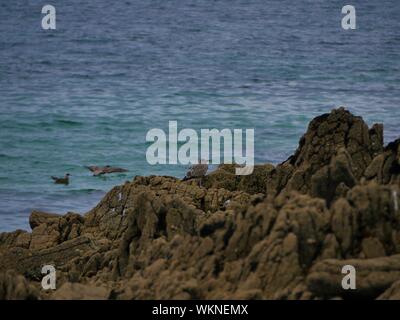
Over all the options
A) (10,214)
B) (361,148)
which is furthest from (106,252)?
(10,214)

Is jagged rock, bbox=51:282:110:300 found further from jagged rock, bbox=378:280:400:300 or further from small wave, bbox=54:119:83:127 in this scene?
small wave, bbox=54:119:83:127

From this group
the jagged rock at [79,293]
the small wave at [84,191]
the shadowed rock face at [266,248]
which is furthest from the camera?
the small wave at [84,191]

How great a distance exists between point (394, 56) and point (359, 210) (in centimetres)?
4781

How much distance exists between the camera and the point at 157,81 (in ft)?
192

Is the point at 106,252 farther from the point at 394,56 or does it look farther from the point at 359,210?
the point at 394,56

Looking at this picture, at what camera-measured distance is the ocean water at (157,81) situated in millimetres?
43625

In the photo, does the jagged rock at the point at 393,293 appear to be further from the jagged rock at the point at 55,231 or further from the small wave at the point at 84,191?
the small wave at the point at 84,191

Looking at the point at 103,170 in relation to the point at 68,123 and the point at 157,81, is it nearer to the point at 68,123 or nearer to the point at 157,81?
the point at 68,123

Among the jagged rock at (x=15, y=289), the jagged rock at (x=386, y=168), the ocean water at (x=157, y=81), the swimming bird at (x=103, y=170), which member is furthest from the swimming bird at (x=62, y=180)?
the jagged rock at (x=15, y=289)

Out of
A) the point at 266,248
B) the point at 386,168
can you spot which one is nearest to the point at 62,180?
the point at 386,168

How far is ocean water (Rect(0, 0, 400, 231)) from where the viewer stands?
143ft

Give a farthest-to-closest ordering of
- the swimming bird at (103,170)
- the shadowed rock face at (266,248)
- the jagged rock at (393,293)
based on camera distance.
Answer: the swimming bird at (103,170)
the shadowed rock face at (266,248)
the jagged rock at (393,293)

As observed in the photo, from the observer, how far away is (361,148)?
1005 inches

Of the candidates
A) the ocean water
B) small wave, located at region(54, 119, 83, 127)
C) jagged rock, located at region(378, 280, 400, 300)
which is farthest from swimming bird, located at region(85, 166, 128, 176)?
jagged rock, located at region(378, 280, 400, 300)
